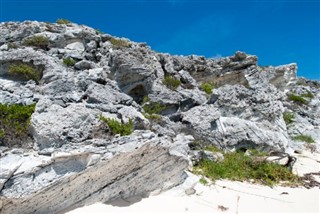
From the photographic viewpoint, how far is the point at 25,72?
39.9 feet

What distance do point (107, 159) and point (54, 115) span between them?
2.60 metres

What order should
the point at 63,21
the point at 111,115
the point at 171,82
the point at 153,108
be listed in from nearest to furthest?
the point at 111,115 → the point at 153,108 → the point at 171,82 → the point at 63,21

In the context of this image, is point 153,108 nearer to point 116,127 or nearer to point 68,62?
point 68,62

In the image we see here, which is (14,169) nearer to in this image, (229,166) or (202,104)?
(229,166)

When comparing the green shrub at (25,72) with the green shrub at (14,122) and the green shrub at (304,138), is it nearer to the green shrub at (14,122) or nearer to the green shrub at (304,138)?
the green shrub at (14,122)

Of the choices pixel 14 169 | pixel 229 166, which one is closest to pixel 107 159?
pixel 14 169

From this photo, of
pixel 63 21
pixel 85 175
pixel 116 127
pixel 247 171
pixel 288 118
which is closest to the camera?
pixel 85 175

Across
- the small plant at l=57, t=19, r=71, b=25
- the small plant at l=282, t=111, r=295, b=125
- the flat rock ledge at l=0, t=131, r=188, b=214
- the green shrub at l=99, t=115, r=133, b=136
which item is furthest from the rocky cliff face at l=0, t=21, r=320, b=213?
the small plant at l=57, t=19, r=71, b=25

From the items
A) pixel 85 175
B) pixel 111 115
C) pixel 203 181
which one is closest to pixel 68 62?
pixel 111 115

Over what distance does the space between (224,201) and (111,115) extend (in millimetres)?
4937

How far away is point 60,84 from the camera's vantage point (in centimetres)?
1116

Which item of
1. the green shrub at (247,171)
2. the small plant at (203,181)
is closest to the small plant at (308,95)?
the green shrub at (247,171)

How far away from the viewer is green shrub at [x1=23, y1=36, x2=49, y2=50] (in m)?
14.9

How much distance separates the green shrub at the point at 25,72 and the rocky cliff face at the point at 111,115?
0.08 meters
